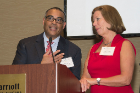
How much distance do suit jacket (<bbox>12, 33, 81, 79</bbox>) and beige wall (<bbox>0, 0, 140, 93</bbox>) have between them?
917 millimetres

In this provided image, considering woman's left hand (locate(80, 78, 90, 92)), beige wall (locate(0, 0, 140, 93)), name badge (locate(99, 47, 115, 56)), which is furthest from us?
beige wall (locate(0, 0, 140, 93))

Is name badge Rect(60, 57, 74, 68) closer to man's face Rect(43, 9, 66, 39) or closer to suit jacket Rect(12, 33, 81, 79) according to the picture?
suit jacket Rect(12, 33, 81, 79)

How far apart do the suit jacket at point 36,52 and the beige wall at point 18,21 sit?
3.01ft

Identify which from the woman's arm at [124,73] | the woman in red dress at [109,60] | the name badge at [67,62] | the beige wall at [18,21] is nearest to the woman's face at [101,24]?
the woman in red dress at [109,60]

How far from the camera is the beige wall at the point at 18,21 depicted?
135 inches

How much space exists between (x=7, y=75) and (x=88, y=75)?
1278mm

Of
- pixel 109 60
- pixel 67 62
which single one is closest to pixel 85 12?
pixel 67 62

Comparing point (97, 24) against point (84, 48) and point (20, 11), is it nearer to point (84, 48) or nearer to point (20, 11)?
point (84, 48)

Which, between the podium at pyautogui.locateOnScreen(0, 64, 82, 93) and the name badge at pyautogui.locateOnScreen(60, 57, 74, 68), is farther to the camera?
the name badge at pyautogui.locateOnScreen(60, 57, 74, 68)

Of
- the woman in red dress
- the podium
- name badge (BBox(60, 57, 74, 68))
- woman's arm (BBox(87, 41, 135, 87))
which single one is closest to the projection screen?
name badge (BBox(60, 57, 74, 68))

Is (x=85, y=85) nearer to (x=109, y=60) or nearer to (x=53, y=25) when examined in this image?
(x=109, y=60)

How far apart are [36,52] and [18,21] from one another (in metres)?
1.33

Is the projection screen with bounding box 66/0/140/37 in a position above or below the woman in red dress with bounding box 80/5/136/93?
above

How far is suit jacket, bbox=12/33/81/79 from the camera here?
2363 millimetres
